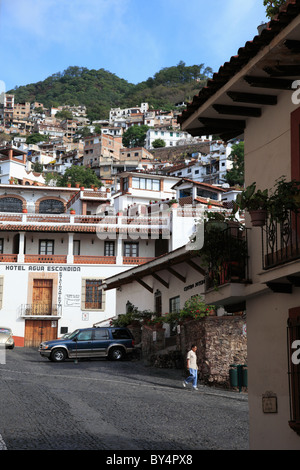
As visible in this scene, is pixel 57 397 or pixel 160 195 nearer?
pixel 57 397

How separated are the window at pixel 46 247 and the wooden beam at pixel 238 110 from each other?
3978 cm

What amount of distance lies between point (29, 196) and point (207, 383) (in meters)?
47.2

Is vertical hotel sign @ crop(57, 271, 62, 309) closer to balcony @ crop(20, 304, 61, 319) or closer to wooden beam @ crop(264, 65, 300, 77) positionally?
balcony @ crop(20, 304, 61, 319)

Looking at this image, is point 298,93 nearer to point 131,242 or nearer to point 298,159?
point 298,159

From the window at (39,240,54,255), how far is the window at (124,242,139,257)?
5.48 metres

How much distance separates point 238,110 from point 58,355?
21.4 metres

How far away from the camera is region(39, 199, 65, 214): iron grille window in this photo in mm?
67062

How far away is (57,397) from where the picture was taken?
60.1 feet


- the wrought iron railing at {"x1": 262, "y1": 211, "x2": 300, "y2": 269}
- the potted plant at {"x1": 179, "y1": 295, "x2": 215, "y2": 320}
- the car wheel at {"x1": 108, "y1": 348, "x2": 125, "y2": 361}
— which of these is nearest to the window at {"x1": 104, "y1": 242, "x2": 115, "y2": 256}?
the car wheel at {"x1": 108, "y1": 348, "x2": 125, "y2": 361}

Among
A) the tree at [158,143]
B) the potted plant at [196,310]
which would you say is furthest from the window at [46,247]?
the tree at [158,143]

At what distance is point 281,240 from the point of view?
9656mm

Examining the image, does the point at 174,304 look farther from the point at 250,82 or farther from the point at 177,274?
the point at 250,82
